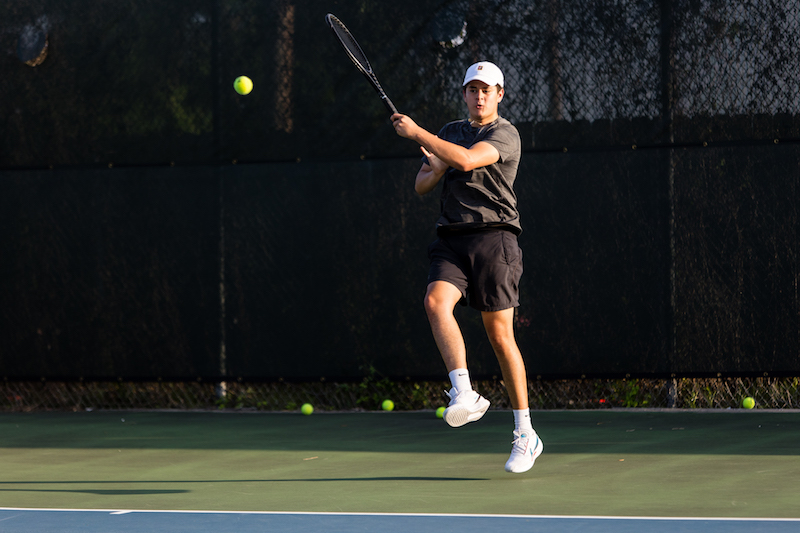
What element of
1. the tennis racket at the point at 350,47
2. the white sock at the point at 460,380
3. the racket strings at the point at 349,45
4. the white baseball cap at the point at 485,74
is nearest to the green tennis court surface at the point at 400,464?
the white sock at the point at 460,380

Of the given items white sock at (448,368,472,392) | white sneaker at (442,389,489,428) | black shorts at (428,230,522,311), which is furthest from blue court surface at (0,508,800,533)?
black shorts at (428,230,522,311)

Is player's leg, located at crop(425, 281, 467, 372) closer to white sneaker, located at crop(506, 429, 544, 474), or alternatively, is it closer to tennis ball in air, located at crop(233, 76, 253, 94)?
white sneaker, located at crop(506, 429, 544, 474)

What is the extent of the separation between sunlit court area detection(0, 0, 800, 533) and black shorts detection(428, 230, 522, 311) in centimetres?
90

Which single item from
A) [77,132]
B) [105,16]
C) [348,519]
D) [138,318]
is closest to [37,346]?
[138,318]

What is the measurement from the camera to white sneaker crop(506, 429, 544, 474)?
3.72m

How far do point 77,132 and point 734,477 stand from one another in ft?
13.2

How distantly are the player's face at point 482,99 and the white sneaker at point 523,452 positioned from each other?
1152 millimetres

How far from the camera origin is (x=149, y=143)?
19.3 ft

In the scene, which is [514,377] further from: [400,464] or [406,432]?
[406,432]

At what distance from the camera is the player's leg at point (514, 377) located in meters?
3.78

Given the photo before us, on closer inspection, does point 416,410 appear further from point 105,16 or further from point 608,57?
point 105,16

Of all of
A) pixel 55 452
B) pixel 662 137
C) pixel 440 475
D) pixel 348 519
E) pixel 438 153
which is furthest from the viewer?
pixel 662 137

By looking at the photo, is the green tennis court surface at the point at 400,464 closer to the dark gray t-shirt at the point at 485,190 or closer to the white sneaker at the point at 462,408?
the white sneaker at the point at 462,408

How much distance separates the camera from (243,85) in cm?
573
